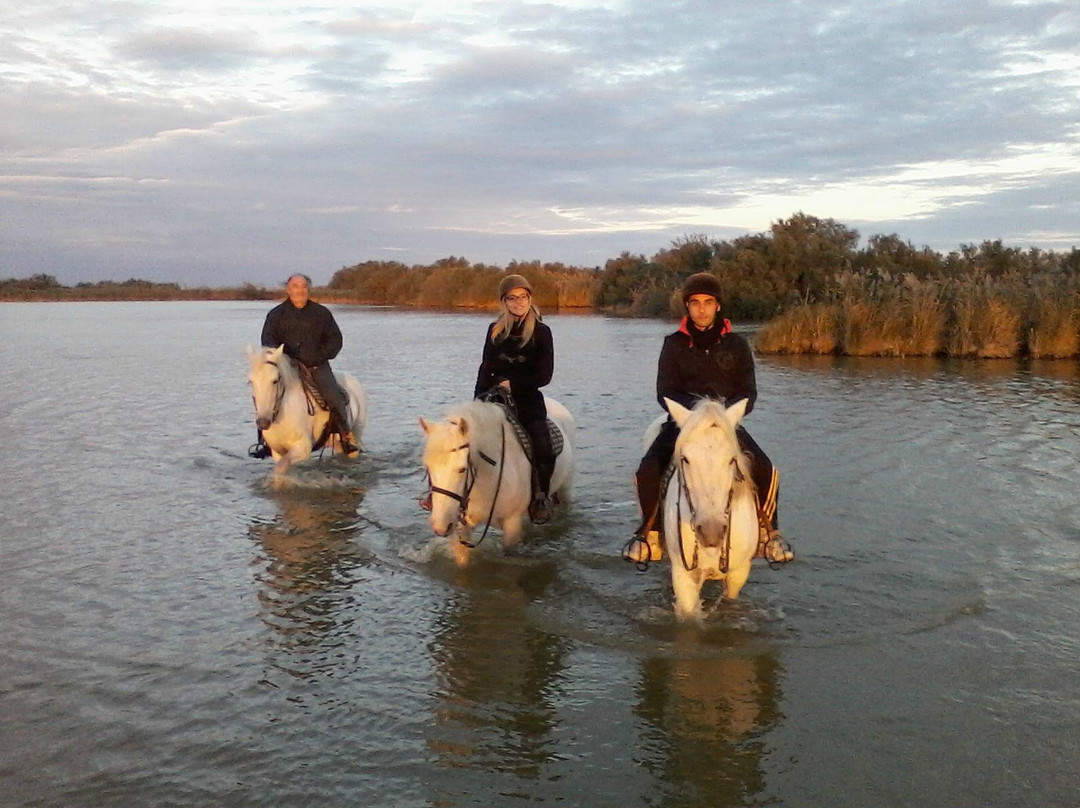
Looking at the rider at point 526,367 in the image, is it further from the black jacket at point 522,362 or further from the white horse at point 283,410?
the white horse at point 283,410

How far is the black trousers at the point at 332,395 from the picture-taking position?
9.41 meters

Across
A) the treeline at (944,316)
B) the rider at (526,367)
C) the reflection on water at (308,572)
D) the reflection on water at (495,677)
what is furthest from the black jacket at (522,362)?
the treeline at (944,316)

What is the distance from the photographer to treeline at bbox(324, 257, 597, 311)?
52.2 meters

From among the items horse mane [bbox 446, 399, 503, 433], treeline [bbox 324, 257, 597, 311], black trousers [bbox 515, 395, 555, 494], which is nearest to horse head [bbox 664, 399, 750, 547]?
horse mane [bbox 446, 399, 503, 433]

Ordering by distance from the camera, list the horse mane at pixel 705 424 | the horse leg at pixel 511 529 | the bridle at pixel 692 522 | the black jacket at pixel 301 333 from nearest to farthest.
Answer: the horse mane at pixel 705 424, the bridle at pixel 692 522, the horse leg at pixel 511 529, the black jacket at pixel 301 333

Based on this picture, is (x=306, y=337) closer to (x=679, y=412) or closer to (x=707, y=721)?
(x=679, y=412)

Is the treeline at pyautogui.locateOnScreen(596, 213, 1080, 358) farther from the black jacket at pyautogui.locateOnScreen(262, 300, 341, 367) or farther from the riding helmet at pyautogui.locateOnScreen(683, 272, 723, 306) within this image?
the riding helmet at pyautogui.locateOnScreen(683, 272, 723, 306)

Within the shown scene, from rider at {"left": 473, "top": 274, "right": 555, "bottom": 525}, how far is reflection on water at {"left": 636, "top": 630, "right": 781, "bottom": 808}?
2.09 metres

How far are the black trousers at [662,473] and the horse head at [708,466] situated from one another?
64 cm

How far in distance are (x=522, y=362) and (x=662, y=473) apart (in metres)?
1.98

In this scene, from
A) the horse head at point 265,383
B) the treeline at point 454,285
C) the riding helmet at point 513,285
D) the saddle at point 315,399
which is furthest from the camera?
the treeline at point 454,285

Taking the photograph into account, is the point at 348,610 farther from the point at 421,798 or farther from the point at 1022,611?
the point at 1022,611

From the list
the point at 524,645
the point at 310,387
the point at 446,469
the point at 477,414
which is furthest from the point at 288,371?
the point at 524,645

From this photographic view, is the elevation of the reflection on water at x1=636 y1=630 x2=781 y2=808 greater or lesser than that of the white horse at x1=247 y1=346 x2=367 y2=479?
lesser
